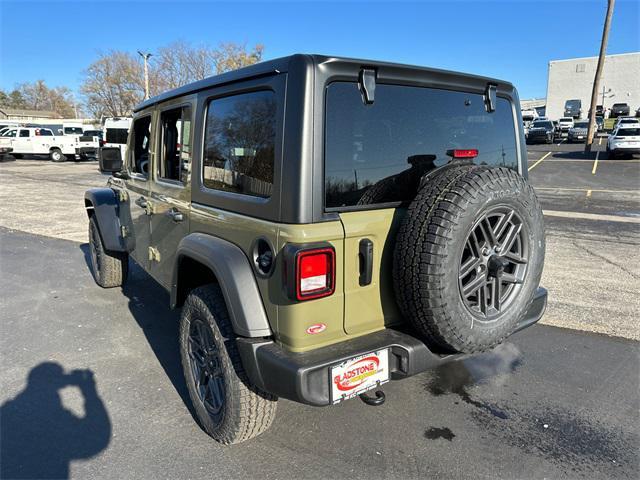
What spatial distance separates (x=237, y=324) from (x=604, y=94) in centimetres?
6149

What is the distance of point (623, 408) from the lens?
113 inches

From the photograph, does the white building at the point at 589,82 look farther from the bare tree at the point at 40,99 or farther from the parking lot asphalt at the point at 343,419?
the bare tree at the point at 40,99

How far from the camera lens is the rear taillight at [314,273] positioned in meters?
1.93

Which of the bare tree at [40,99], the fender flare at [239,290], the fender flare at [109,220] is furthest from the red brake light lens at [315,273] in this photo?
the bare tree at [40,99]

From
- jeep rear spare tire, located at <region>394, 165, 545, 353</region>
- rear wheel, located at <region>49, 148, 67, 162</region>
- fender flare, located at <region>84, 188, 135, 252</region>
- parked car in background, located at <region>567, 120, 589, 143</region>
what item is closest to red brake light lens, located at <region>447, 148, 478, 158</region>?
jeep rear spare tire, located at <region>394, 165, 545, 353</region>

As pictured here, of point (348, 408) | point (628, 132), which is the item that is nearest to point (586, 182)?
point (628, 132)

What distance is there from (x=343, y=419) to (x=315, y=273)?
121 centimetres

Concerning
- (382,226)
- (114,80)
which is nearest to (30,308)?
(382,226)

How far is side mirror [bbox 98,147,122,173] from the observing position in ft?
Answer: 13.6

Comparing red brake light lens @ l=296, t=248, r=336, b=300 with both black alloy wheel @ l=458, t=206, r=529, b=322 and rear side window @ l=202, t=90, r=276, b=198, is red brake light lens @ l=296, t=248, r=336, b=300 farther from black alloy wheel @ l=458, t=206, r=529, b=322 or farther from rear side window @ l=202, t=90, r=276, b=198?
black alloy wheel @ l=458, t=206, r=529, b=322

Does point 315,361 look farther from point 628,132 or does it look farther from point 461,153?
point 628,132

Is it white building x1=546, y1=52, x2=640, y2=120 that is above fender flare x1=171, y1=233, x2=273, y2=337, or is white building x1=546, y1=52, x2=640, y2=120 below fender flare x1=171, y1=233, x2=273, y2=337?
above

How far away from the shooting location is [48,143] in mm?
25953

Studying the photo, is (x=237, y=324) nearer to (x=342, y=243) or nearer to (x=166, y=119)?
(x=342, y=243)
